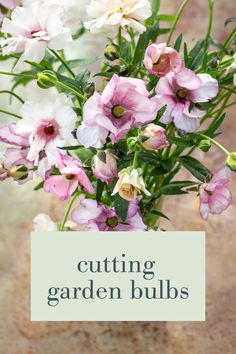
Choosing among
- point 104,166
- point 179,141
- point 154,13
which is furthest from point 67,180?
point 154,13

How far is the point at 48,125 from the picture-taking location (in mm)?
838

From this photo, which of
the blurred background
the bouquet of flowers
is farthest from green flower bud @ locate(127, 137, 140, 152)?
the blurred background

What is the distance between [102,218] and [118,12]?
0.80 ft

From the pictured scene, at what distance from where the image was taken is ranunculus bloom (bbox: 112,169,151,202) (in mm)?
785

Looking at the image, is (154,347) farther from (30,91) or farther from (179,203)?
(30,91)

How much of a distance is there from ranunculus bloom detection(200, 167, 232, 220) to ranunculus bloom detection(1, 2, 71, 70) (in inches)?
9.3

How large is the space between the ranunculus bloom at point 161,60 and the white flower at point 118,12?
52mm

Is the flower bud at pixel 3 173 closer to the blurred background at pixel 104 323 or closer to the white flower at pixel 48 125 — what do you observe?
the white flower at pixel 48 125

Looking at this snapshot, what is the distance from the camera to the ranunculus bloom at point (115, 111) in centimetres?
78

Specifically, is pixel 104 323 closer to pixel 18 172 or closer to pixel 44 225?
pixel 44 225

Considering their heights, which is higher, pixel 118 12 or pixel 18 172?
pixel 118 12

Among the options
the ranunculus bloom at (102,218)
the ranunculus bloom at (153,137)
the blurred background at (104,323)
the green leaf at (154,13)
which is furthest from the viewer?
the blurred background at (104,323)

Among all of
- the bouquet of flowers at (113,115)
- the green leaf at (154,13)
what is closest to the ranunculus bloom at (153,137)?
the bouquet of flowers at (113,115)

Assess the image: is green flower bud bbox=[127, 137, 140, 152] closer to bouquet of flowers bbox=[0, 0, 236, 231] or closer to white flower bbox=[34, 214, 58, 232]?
bouquet of flowers bbox=[0, 0, 236, 231]
